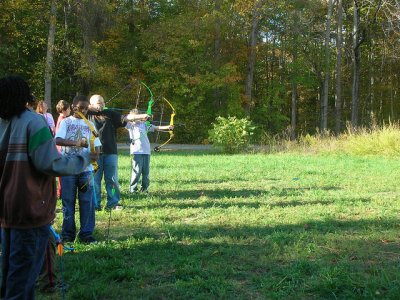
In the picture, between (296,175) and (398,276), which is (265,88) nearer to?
(296,175)

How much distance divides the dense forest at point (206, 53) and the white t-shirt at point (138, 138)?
16836mm

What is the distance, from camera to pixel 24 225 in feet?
8.87

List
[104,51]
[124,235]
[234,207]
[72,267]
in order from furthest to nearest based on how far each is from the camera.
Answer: [104,51]
[234,207]
[124,235]
[72,267]

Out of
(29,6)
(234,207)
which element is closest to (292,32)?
(29,6)

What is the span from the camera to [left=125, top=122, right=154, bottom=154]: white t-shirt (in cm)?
852

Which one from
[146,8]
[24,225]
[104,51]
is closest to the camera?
[24,225]

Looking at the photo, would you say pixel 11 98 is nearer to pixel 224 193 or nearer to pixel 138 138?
pixel 138 138

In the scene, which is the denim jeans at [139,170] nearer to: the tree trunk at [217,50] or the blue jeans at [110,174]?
the blue jeans at [110,174]

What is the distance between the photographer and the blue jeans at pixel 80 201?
5383mm

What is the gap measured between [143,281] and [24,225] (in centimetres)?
173

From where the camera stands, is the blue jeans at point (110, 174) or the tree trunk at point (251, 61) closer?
the blue jeans at point (110, 174)

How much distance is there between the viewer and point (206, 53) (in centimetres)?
3347

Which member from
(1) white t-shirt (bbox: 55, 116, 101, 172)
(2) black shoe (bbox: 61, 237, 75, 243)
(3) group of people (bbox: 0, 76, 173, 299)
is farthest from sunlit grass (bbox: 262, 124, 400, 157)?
(3) group of people (bbox: 0, 76, 173, 299)

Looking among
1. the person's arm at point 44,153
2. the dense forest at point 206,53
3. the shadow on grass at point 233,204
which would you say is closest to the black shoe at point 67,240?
the shadow on grass at point 233,204
